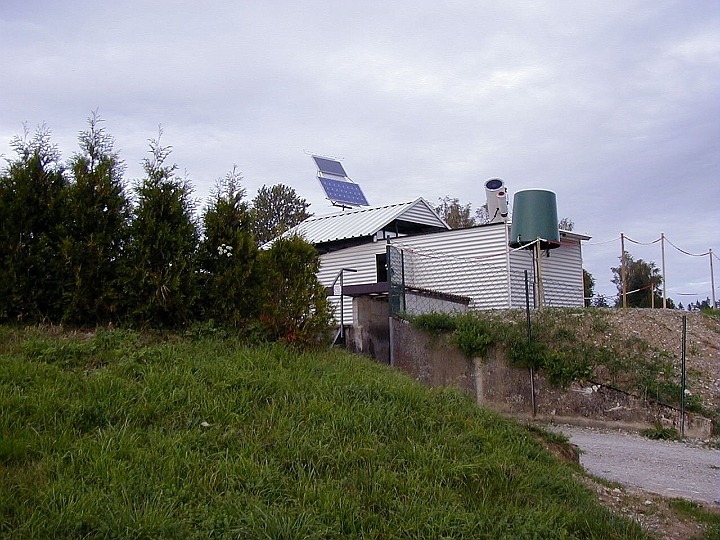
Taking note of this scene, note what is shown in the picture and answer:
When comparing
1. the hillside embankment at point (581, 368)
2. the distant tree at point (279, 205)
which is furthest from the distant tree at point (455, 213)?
the hillside embankment at point (581, 368)

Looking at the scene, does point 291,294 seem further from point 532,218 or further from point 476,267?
point 532,218

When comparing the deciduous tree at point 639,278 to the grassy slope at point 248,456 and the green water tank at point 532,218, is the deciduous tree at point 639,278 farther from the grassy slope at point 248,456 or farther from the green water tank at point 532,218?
the grassy slope at point 248,456

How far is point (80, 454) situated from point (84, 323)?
3294mm

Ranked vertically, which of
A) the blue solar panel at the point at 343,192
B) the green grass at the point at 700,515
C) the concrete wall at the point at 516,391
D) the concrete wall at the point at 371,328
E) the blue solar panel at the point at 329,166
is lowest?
the green grass at the point at 700,515

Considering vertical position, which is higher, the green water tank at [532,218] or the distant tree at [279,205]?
the distant tree at [279,205]

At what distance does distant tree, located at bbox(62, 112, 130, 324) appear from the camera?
279 inches

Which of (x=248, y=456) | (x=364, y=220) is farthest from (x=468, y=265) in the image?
(x=248, y=456)

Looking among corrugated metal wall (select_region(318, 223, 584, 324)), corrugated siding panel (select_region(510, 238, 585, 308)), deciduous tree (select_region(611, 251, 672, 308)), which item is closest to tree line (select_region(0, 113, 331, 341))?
corrugated metal wall (select_region(318, 223, 584, 324))

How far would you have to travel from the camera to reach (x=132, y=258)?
24.0 feet

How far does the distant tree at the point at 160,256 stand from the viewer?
725cm

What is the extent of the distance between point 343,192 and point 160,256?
19.5 metres

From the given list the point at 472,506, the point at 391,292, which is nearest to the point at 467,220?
the point at 391,292

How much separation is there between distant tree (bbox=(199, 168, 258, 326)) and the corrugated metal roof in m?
12.9

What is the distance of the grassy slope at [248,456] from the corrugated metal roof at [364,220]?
50.1ft
